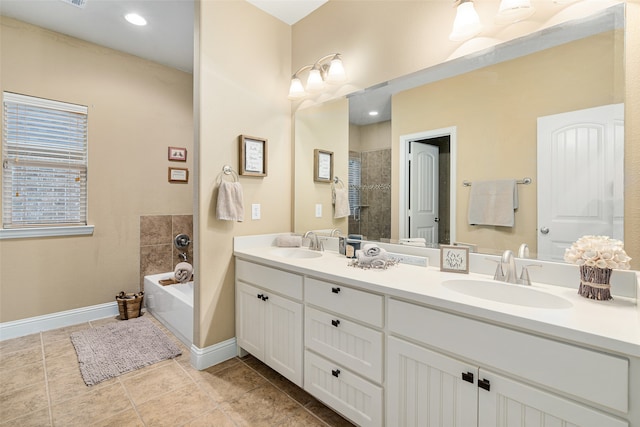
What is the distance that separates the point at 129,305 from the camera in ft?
9.84

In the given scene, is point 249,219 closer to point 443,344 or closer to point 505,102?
point 443,344

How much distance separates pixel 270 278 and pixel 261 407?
29.3 inches

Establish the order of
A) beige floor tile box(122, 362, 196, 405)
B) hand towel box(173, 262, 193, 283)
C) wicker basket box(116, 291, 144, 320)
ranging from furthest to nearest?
hand towel box(173, 262, 193, 283) → wicker basket box(116, 291, 144, 320) → beige floor tile box(122, 362, 196, 405)

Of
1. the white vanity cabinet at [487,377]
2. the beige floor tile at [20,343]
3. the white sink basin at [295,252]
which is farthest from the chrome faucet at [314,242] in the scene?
the beige floor tile at [20,343]

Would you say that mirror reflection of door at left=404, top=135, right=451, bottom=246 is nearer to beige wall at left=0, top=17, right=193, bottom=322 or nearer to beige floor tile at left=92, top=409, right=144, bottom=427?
beige floor tile at left=92, top=409, right=144, bottom=427

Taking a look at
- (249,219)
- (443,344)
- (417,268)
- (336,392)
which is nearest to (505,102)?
(417,268)

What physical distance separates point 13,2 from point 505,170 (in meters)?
3.77

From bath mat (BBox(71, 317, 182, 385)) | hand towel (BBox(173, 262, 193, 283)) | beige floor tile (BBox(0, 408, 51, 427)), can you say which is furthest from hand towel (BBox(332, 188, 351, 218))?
beige floor tile (BBox(0, 408, 51, 427))

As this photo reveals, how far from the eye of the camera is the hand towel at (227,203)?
2.09 m

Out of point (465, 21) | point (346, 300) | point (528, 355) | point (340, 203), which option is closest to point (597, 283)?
point (528, 355)

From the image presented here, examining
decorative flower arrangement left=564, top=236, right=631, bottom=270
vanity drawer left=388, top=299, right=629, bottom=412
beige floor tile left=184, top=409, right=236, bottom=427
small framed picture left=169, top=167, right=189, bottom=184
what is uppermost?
small framed picture left=169, top=167, right=189, bottom=184

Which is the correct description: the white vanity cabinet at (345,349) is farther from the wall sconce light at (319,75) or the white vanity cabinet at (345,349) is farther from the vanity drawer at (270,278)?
the wall sconce light at (319,75)

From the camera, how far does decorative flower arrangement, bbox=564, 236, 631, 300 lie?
1058 millimetres

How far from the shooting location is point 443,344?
3.67ft
